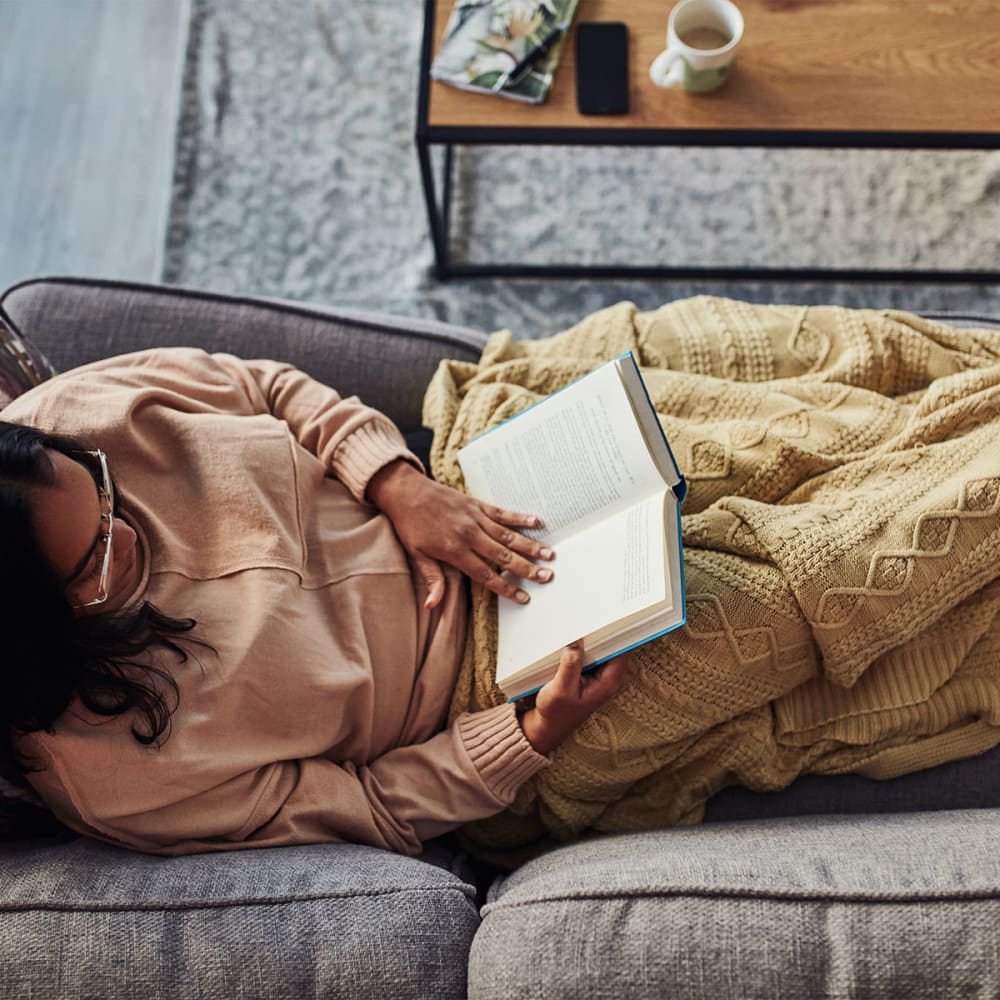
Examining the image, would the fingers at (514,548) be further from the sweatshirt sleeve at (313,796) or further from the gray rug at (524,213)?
the gray rug at (524,213)

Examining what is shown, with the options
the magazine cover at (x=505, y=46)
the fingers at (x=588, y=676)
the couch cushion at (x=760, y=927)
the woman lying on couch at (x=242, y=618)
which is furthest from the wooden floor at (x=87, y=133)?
the couch cushion at (x=760, y=927)

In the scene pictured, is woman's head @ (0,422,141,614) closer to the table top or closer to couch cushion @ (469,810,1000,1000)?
couch cushion @ (469,810,1000,1000)

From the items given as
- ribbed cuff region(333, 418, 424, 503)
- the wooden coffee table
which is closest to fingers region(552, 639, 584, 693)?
ribbed cuff region(333, 418, 424, 503)

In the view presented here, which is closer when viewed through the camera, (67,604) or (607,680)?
(67,604)

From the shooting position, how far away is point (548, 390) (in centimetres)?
129

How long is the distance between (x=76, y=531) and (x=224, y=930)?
1.26ft

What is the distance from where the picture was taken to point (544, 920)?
2.78 feet

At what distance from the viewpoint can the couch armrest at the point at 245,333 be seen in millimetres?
1361

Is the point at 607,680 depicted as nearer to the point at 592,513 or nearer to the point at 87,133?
the point at 592,513

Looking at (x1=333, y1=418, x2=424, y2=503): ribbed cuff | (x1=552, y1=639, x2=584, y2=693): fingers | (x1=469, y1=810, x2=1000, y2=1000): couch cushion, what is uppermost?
(x1=333, y1=418, x2=424, y2=503): ribbed cuff

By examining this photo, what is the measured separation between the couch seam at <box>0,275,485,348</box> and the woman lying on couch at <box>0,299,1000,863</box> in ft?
0.59

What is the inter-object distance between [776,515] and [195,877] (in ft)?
2.35

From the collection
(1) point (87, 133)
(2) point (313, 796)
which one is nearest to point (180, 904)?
(2) point (313, 796)

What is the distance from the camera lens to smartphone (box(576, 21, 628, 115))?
1.53 metres
